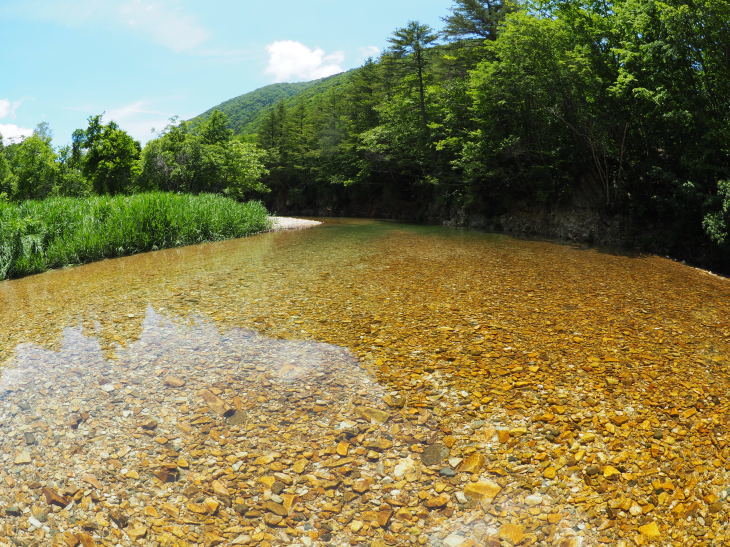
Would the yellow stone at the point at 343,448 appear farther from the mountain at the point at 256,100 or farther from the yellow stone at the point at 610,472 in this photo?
the mountain at the point at 256,100

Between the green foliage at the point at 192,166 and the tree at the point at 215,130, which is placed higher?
the tree at the point at 215,130

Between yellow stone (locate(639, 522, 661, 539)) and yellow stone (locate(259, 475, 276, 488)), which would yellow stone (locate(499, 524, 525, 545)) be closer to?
yellow stone (locate(639, 522, 661, 539))

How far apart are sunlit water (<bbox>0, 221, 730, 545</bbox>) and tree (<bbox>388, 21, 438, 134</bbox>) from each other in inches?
971

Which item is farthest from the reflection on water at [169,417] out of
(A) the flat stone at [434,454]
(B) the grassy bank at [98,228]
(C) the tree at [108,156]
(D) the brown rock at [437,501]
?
(C) the tree at [108,156]

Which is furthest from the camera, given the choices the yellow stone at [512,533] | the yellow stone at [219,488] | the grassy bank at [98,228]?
the grassy bank at [98,228]

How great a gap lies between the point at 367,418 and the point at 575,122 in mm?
17083

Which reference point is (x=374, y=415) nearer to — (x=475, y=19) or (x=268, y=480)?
(x=268, y=480)

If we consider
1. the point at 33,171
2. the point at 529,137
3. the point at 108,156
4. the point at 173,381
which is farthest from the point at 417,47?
the point at 33,171

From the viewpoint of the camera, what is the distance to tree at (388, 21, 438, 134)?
96.1ft

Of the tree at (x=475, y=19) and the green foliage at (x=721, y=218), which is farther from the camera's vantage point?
the tree at (x=475, y=19)

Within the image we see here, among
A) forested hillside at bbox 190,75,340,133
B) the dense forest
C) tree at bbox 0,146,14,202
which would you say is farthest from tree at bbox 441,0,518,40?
forested hillside at bbox 190,75,340,133

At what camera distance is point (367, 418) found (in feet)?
12.5

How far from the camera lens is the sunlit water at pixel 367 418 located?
269 cm

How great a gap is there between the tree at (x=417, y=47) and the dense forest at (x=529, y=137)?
4.1 inches
